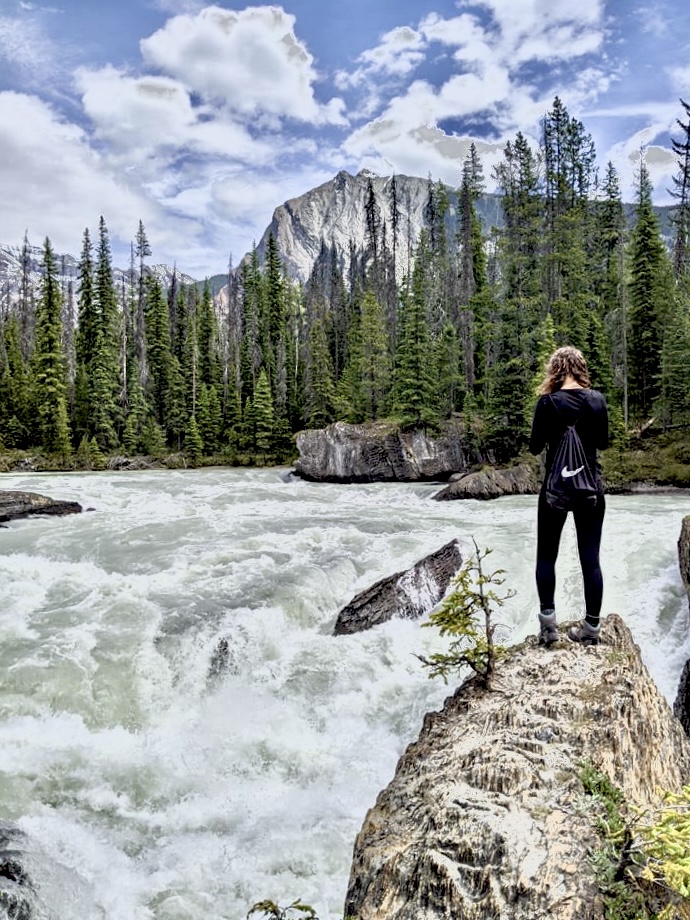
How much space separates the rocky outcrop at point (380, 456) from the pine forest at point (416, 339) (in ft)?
3.58

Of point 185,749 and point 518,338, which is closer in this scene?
point 185,749

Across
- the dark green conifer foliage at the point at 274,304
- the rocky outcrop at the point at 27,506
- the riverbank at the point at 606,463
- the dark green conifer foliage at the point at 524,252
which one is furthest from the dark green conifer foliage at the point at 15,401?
the dark green conifer foliage at the point at 524,252

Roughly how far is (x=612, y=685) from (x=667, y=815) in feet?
5.82

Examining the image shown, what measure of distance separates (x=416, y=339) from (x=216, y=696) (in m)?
29.1

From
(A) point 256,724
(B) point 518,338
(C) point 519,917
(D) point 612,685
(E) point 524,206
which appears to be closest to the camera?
(C) point 519,917

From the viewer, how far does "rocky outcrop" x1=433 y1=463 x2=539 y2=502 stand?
77.6ft

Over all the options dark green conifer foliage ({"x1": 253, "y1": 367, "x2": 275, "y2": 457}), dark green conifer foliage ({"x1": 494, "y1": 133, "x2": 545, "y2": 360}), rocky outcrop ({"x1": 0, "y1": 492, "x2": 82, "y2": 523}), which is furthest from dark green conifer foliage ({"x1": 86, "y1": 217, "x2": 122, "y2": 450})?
dark green conifer foliage ({"x1": 494, "y1": 133, "x2": 545, "y2": 360})

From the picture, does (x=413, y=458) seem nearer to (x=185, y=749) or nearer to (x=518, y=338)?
(x=518, y=338)

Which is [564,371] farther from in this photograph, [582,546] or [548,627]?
[548,627]

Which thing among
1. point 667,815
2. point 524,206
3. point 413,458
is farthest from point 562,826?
point 524,206

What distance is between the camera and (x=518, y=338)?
101 ft

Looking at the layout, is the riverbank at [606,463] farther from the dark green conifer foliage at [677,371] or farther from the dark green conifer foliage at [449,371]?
the dark green conifer foliage at [449,371]

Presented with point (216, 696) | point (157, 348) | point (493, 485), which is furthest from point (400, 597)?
point (157, 348)

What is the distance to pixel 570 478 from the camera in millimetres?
4148
